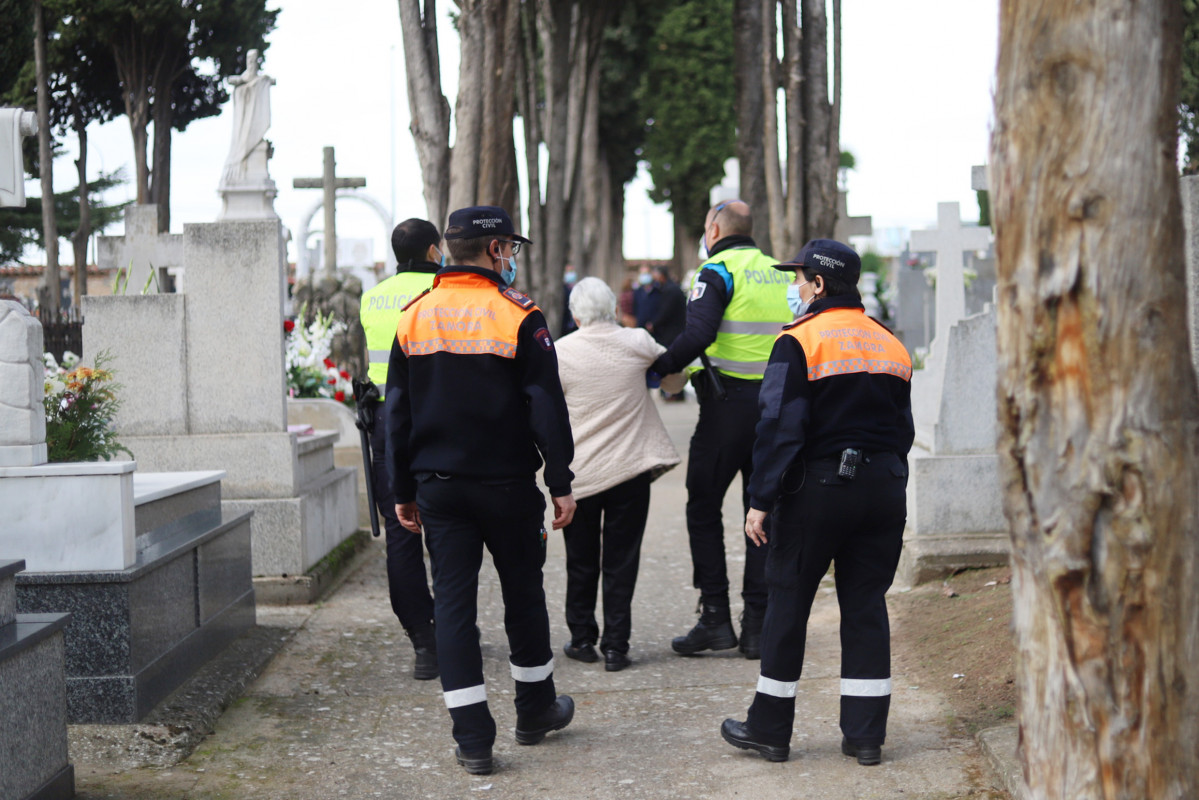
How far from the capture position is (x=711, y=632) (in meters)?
6.25

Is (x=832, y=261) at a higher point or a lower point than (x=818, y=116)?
lower

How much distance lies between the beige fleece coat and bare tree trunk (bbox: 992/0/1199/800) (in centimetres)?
314

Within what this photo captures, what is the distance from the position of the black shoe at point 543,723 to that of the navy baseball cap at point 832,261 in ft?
6.20

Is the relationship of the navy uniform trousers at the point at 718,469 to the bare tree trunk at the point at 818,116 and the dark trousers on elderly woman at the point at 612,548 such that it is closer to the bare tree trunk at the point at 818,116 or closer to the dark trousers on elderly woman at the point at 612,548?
the dark trousers on elderly woman at the point at 612,548

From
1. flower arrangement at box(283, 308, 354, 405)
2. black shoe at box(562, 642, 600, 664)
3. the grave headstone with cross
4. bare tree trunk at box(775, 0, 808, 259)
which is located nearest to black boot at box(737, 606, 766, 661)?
black shoe at box(562, 642, 600, 664)

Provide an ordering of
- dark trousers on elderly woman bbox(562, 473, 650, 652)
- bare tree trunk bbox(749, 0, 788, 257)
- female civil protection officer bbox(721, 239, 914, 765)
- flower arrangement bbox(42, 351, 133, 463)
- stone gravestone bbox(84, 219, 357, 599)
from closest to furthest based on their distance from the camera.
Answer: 1. female civil protection officer bbox(721, 239, 914, 765)
2. flower arrangement bbox(42, 351, 133, 463)
3. dark trousers on elderly woman bbox(562, 473, 650, 652)
4. stone gravestone bbox(84, 219, 357, 599)
5. bare tree trunk bbox(749, 0, 788, 257)

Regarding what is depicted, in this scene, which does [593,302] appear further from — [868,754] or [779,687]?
[868,754]

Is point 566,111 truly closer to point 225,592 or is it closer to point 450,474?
point 225,592

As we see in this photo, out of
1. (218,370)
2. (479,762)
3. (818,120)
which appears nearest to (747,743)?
(479,762)

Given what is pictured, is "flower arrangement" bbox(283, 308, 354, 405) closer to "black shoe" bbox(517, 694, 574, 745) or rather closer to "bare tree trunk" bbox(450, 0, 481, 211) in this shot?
"bare tree trunk" bbox(450, 0, 481, 211)

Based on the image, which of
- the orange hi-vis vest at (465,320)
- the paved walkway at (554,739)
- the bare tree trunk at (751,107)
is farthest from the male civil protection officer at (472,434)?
the bare tree trunk at (751,107)

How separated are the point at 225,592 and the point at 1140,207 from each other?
4.61 meters

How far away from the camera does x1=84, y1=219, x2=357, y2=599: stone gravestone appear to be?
24.2ft

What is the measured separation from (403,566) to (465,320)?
179 centimetres
